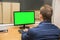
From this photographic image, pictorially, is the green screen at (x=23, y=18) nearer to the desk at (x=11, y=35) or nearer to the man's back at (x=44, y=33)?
the desk at (x=11, y=35)

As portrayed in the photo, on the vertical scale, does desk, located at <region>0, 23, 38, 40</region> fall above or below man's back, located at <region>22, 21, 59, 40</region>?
below

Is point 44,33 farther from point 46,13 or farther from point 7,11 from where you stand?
point 7,11

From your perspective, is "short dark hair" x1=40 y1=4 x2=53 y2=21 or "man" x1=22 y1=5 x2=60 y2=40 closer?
"man" x1=22 y1=5 x2=60 y2=40

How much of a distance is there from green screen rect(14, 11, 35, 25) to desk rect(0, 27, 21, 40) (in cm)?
18

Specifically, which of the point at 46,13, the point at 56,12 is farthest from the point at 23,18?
the point at 46,13

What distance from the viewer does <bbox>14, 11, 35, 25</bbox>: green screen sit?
3451 mm

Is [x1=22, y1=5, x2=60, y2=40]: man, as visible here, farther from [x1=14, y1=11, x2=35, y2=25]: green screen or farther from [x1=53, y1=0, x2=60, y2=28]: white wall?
[x1=53, y1=0, x2=60, y2=28]: white wall

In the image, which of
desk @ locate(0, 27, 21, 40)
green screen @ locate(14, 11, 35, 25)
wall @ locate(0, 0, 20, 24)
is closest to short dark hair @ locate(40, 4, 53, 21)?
desk @ locate(0, 27, 21, 40)

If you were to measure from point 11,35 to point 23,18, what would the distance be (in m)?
0.61

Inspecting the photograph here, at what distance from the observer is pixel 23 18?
351 cm

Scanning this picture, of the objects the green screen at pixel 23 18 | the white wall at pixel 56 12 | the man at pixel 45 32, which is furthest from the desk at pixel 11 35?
the white wall at pixel 56 12

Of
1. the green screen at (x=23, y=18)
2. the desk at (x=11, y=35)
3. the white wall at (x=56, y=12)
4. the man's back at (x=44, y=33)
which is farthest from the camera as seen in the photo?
the white wall at (x=56, y=12)

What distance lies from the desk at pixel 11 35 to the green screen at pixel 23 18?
0.59ft

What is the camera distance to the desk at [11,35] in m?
2.88
